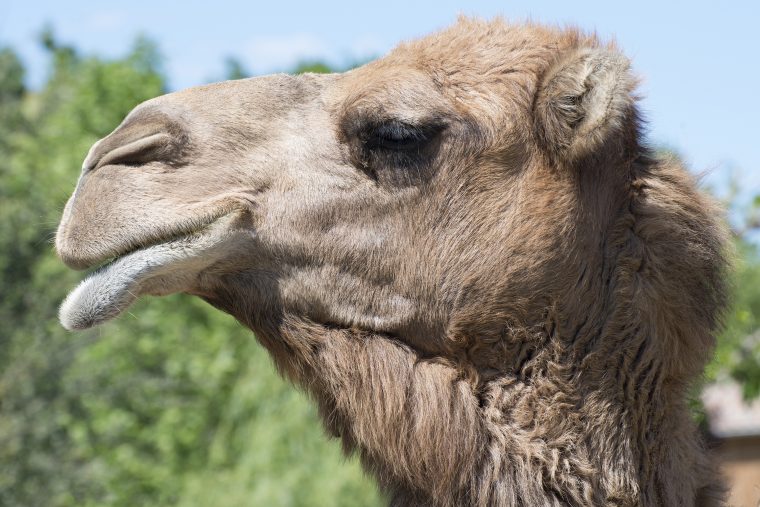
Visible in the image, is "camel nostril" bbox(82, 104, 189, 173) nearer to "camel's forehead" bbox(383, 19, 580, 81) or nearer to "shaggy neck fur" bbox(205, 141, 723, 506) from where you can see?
"shaggy neck fur" bbox(205, 141, 723, 506)

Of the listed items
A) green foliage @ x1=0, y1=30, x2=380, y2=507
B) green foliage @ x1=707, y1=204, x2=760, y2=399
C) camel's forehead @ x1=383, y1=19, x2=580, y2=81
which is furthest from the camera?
green foliage @ x1=0, y1=30, x2=380, y2=507

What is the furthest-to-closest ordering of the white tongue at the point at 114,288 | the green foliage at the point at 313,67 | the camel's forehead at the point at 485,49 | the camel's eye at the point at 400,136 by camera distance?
1. the green foliage at the point at 313,67
2. the camel's forehead at the point at 485,49
3. the camel's eye at the point at 400,136
4. the white tongue at the point at 114,288

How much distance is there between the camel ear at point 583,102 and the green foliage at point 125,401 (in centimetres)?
362

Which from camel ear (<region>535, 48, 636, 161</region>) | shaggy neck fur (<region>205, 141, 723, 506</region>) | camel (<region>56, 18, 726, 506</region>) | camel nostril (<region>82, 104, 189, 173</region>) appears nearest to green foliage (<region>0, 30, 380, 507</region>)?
camel nostril (<region>82, 104, 189, 173</region>)

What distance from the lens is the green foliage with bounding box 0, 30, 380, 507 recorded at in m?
10.2

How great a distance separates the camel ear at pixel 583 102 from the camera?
3553 mm

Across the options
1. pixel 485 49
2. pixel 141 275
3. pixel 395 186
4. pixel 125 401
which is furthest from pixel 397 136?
pixel 125 401

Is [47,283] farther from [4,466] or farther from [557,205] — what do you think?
[557,205]

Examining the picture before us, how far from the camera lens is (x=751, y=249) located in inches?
371

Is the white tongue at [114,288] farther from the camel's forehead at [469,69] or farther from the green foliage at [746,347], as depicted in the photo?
the green foliage at [746,347]

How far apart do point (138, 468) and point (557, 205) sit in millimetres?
12535

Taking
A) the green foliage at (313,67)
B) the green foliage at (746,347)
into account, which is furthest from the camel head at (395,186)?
the green foliage at (313,67)

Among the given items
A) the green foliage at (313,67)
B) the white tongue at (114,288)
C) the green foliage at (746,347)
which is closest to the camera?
the white tongue at (114,288)

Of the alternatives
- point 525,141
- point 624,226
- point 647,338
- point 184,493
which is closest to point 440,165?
point 525,141
